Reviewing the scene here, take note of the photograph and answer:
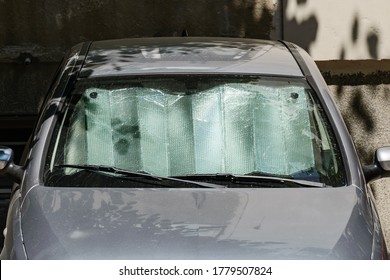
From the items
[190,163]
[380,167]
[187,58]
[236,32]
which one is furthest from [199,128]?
[236,32]

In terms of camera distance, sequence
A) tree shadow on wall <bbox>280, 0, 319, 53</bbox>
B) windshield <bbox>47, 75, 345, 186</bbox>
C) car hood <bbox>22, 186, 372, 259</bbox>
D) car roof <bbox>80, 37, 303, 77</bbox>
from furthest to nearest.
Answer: tree shadow on wall <bbox>280, 0, 319, 53</bbox> < car roof <bbox>80, 37, 303, 77</bbox> < windshield <bbox>47, 75, 345, 186</bbox> < car hood <bbox>22, 186, 372, 259</bbox>

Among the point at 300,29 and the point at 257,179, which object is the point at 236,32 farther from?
the point at 257,179

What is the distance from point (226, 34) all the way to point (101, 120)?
3.78m

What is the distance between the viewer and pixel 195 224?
4082 millimetres

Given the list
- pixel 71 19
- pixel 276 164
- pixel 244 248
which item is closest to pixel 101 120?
pixel 276 164

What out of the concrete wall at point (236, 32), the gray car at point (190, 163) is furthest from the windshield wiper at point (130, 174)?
the concrete wall at point (236, 32)

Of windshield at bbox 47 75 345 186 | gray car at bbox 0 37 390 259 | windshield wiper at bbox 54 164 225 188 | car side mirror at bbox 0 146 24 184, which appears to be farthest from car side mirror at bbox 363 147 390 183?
car side mirror at bbox 0 146 24 184

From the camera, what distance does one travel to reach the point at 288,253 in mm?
3908

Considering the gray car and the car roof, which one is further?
the car roof

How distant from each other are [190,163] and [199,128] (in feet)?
0.79

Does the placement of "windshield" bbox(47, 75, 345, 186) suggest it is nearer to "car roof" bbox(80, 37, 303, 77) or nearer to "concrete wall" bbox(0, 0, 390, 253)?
"car roof" bbox(80, 37, 303, 77)

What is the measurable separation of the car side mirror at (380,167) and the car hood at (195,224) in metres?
0.40

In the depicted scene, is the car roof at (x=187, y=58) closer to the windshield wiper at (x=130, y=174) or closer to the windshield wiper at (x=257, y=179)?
the windshield wiper at (x=130, y=174)

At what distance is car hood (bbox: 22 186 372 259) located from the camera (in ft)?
12.8
